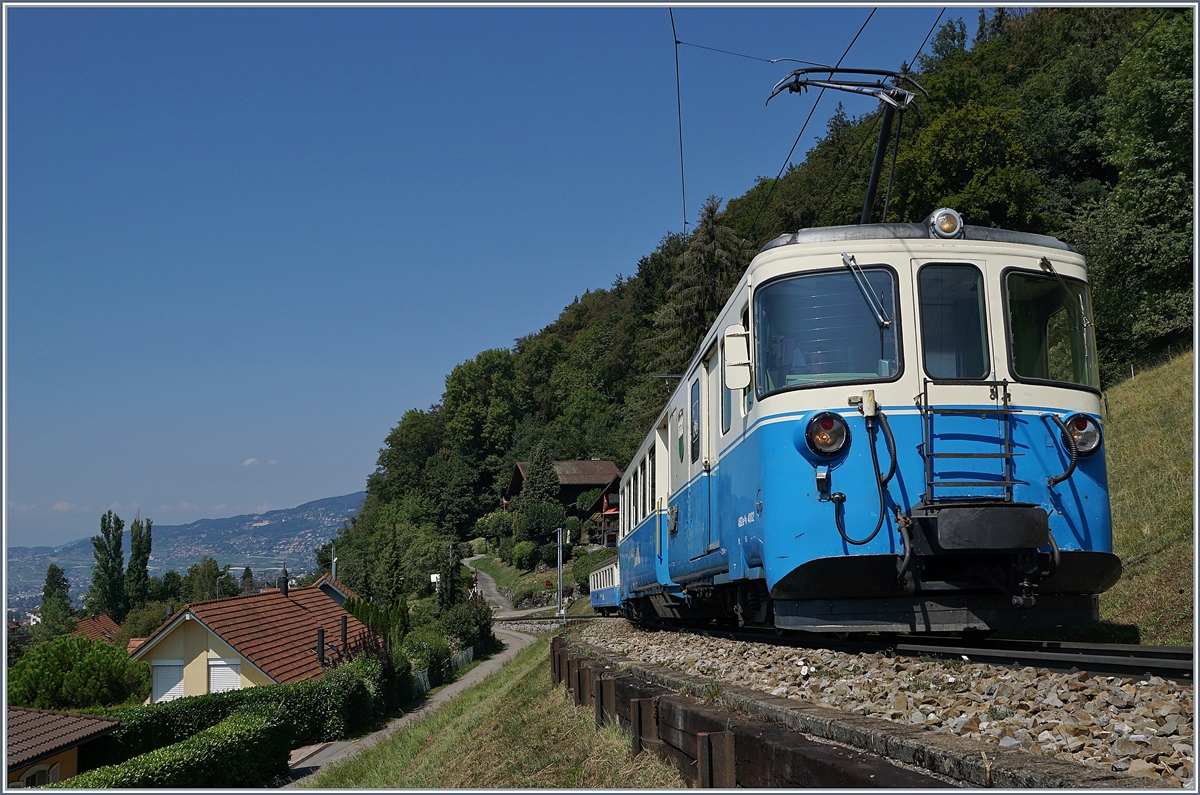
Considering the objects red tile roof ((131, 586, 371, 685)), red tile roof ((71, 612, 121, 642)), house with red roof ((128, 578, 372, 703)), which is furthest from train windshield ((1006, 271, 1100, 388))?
red tile roof ((71, 612, 121, 642))

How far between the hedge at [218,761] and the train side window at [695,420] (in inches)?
378

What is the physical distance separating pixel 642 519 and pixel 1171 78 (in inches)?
976

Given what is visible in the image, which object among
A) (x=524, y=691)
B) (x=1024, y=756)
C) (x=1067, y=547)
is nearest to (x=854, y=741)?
(x=1024, y=756)

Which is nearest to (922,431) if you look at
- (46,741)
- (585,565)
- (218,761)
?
(218,761)

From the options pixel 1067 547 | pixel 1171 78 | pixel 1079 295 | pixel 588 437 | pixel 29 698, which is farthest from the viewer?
pixel 588 437

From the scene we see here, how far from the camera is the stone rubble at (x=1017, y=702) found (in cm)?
343

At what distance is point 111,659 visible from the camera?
26.6 meters

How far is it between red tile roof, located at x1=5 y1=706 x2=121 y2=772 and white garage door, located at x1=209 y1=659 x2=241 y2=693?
749 centimetres

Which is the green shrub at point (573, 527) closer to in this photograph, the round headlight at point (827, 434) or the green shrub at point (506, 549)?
the green shrub at point (506, 549)

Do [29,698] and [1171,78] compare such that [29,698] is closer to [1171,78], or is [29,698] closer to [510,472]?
[1171,78]

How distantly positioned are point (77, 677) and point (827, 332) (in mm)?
27069

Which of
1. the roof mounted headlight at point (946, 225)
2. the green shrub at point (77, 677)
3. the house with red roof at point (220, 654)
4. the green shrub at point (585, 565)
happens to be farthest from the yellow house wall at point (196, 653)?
the green shrub at point (585, 565)

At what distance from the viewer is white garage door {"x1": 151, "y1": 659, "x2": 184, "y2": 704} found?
1076 inches

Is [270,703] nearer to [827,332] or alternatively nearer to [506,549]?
[827,332]
